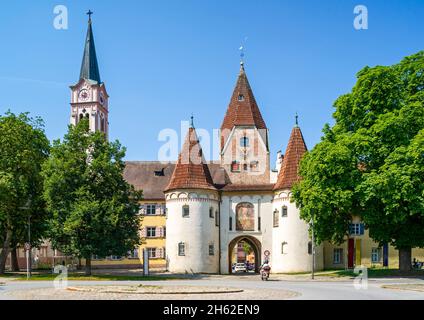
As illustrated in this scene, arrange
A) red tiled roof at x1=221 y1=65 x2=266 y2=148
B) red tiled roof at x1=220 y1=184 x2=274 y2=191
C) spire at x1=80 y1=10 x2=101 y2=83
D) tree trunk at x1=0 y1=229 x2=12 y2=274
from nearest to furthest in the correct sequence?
tree trunk at x1=0 y1=229 x2=12 y2=274
red tiled roof at x1=220 y1=184 x2=274 y2=191
red tiled roof at x1=221 y1=65 x2=266 y2=148
spire at x1=80 y1=10 x2=101 y2=83

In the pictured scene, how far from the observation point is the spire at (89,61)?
109 meters


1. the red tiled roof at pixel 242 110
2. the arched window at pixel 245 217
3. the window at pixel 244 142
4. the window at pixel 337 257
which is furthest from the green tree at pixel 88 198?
the window at pixel 337 257

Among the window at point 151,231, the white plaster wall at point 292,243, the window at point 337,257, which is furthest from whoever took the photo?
the window at point 151,231

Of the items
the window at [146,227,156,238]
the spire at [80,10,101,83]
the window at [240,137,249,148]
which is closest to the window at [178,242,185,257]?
the window at [240,137,249,148]

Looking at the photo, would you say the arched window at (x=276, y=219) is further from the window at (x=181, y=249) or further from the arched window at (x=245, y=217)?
the window at (x=181, y=249)

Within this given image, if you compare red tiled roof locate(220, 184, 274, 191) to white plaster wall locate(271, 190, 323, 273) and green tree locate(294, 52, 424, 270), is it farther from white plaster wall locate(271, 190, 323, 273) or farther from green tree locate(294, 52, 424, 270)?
green tree locate(294, 52, 424, 270)

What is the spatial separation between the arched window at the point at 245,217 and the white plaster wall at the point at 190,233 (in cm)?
372

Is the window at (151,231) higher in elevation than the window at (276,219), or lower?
lower

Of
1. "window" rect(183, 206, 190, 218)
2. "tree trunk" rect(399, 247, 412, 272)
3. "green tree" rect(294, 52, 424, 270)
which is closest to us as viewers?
"green tree" rect(294, 52, 424, 270)

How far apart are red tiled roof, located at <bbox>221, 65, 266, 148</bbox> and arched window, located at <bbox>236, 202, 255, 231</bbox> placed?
748cm

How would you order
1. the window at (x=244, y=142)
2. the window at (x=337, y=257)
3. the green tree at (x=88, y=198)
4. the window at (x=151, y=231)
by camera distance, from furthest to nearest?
1. the window at (x=151, y=231)
2. the window at (x=244, y=142)
3. the window at (x=337, y=257)
4. the green tree at (x=88, y=198)

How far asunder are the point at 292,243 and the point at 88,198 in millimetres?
18911

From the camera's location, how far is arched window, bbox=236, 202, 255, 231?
63.2 metres
